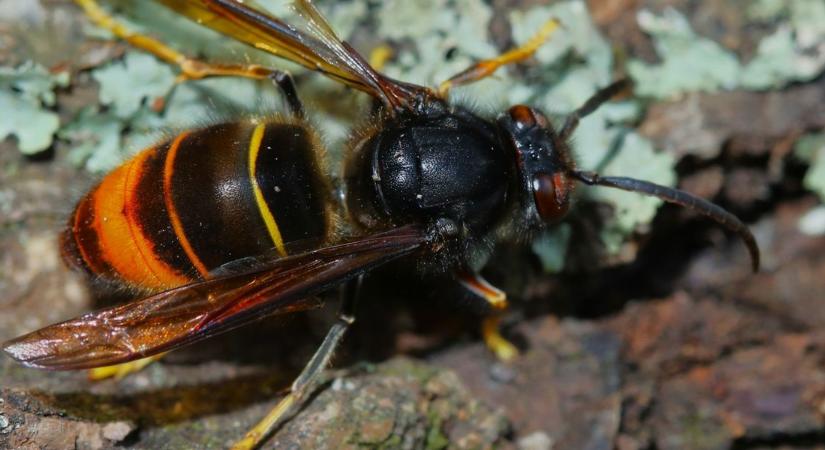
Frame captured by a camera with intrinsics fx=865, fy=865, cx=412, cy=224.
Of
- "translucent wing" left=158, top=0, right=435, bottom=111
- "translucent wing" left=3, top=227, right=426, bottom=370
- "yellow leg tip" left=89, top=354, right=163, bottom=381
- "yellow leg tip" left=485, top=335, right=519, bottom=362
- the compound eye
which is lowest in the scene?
"yellow leg tip" left=485, top=335, right=519, bottom=362

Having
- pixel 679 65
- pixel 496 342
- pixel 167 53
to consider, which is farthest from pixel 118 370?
pixel 679 65

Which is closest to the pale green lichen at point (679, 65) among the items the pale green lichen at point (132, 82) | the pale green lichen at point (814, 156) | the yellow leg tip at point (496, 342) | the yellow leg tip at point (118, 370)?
the pale green lichen at point (814, 156)

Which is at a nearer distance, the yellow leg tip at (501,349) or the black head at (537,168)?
the black head at (537,168)

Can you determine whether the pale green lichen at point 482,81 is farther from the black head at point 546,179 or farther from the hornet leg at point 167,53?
the black head at point 546,179

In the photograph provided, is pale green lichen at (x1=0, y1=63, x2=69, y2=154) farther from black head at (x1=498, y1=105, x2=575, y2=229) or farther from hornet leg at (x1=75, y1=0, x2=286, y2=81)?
black head at (x1=498, y1=105, x2=575, y2=229)

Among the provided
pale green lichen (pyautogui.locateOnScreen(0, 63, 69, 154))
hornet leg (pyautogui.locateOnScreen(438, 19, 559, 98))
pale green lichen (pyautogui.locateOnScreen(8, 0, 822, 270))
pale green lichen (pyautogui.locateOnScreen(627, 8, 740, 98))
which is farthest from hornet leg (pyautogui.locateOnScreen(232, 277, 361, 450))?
pale green lichen (pyautogui.locateOnScreen(627, 8, 740, 98))

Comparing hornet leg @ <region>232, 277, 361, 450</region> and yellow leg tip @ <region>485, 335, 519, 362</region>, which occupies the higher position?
hornet leg @ <region>232, 277, 361, 450</region>
